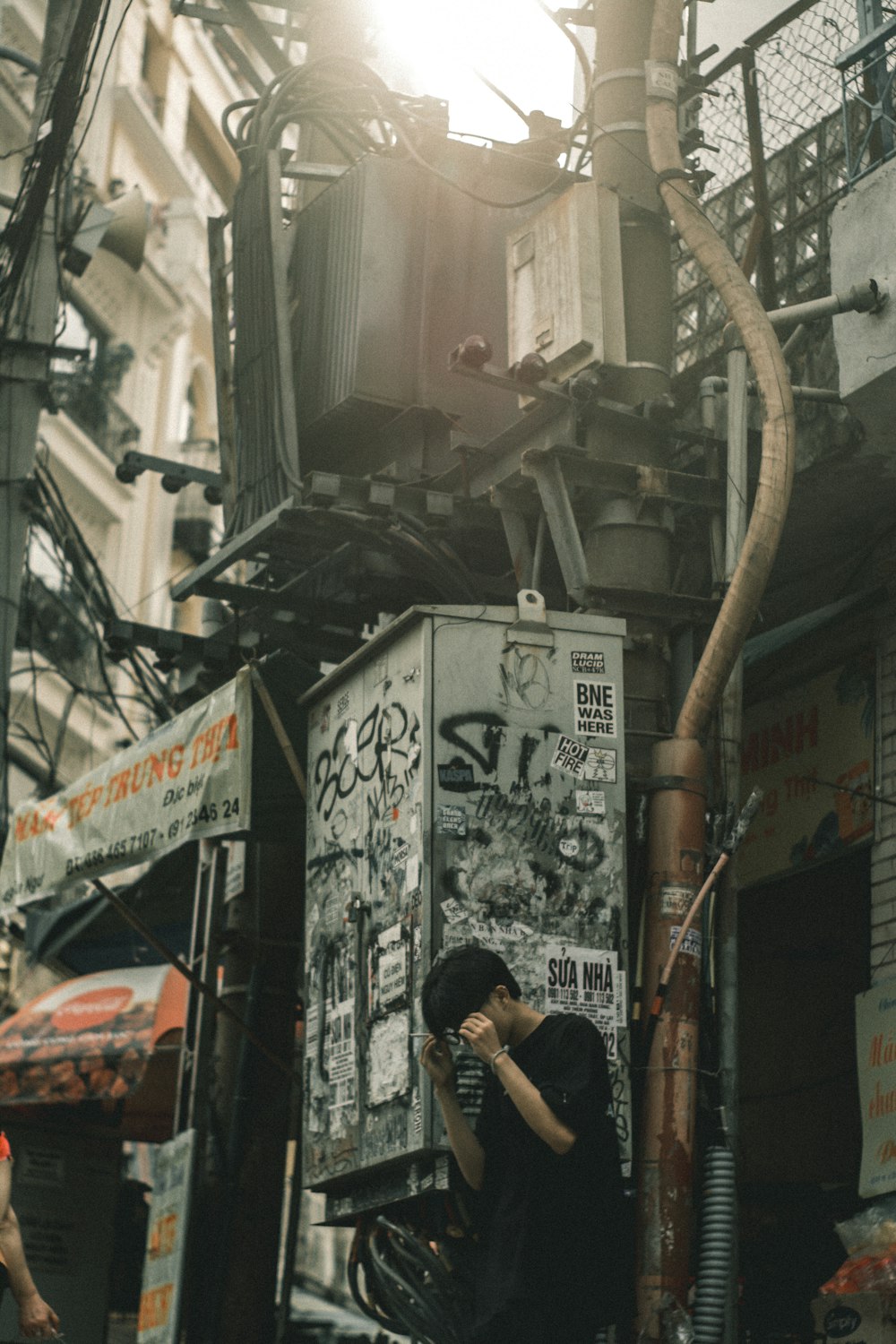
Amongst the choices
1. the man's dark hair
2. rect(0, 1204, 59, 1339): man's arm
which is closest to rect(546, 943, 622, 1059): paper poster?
the man's dark hair

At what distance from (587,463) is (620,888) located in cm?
186

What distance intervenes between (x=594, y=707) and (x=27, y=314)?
522 cm

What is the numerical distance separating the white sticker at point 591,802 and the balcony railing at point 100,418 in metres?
19.5

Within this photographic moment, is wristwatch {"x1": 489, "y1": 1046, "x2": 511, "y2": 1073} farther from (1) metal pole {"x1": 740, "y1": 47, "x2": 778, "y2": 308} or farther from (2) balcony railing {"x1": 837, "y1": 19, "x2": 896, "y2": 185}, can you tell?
(1) metal pole {"x1": 740, "y1": 47, "x2": 778, "y2": 308}

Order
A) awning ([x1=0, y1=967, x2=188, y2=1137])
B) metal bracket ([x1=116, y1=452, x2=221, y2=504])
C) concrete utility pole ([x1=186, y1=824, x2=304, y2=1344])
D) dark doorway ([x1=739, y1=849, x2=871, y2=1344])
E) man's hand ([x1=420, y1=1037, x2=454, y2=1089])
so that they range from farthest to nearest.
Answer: metal bracket ([x1=116, y1=452, x2=221, y2=504]) < awning ([x1=0, y1=967, x2=188, y2=1137]) < concrete utility pole ([x1=186, y1=824, x2=304, y2=1344]) < dark doorway ([x1=739, y1=849, x2=871, y2=1344]) < man's hand ([x1=420, y1=1037, x2=454, y2=1089])

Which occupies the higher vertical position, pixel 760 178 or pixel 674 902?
pixel 760 178

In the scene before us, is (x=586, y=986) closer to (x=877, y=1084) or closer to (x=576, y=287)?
(x=877, y=1084)

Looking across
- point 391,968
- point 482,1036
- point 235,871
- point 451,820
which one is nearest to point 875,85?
point 451,820

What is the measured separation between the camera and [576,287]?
785 cm

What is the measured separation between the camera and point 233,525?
9.48 meters

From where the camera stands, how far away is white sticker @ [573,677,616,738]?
6.89 meters

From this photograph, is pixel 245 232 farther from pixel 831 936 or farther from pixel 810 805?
pixel 831 936

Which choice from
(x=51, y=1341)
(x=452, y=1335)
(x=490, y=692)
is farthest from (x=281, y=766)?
(x=51, y=1341)

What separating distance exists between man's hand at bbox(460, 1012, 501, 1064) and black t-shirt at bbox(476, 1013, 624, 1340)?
16 cm
